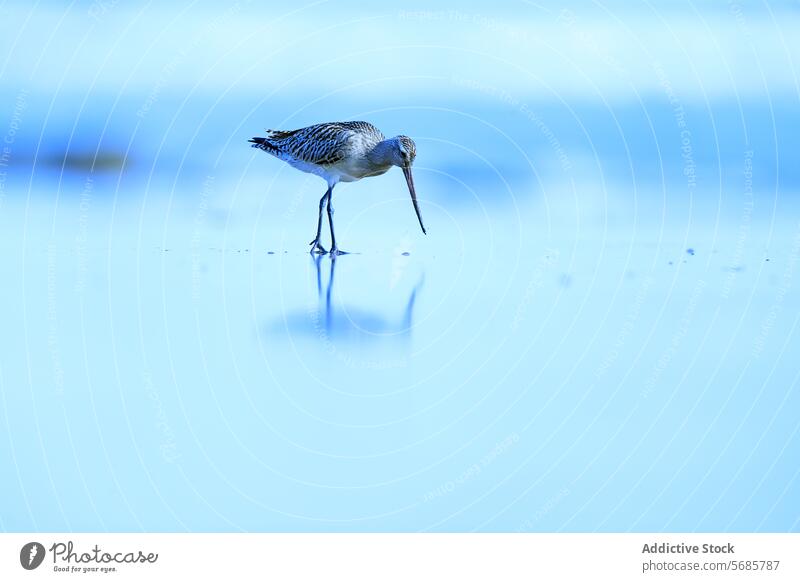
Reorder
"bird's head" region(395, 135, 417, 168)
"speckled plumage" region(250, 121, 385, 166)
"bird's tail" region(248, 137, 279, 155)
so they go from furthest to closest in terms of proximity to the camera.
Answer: "bird's tail" region(248, 137, 279, 155) < "speckled plumage" region(250, 121, 385, 166) < "bird's head" region(395, 135, 417, 168)

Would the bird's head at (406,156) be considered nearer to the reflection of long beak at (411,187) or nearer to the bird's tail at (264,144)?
the reflection of long beak at (411,187)

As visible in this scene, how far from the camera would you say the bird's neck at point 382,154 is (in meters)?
6.50

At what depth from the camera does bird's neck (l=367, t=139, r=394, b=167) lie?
6.50 m

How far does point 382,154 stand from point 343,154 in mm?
229

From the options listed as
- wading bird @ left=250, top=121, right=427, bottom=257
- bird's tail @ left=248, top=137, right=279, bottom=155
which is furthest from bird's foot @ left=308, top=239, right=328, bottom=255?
bird's tail @ left=248, top=137, right=279, bottom=155

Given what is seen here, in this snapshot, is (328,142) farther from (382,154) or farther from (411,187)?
(411,187)

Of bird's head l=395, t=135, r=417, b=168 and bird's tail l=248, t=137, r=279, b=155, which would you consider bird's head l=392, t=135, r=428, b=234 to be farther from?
bird's tail l=248, t=137, r=279, b=155

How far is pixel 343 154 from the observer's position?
6633 millimetres

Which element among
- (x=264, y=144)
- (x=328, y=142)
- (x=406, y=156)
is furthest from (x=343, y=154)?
(x=264, y=144)
